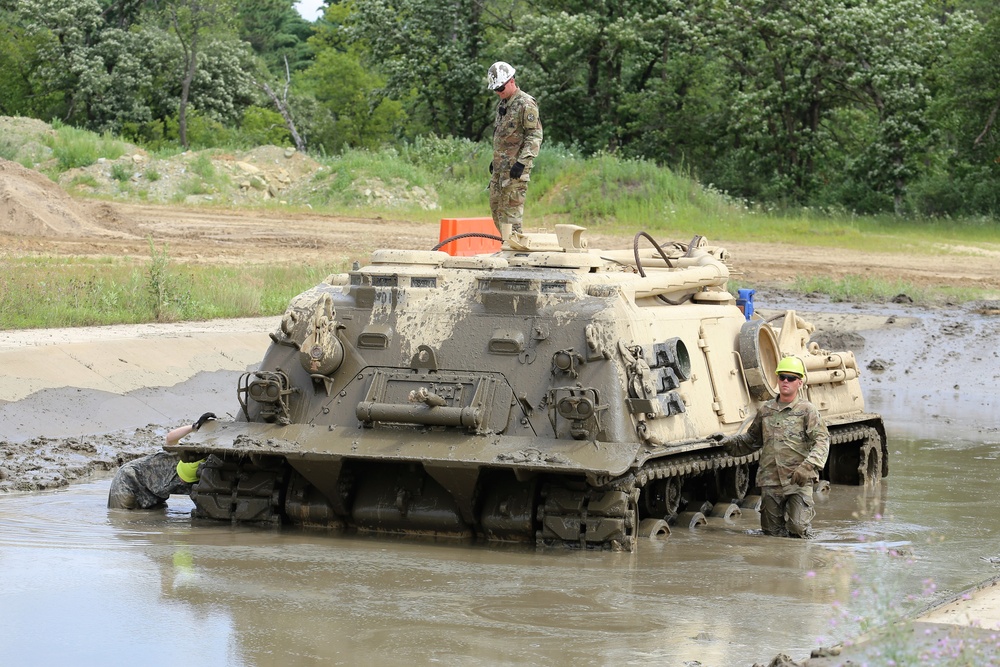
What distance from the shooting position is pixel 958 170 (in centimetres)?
3231

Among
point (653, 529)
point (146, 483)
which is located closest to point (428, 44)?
point (146, 483)

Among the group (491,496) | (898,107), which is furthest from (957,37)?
(491,496)

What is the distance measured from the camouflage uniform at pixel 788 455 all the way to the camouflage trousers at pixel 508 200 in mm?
2559

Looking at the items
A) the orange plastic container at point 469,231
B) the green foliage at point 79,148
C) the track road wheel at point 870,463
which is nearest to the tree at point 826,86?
the green foliage at point 79,148

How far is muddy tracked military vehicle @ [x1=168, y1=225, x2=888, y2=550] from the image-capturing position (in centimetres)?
910

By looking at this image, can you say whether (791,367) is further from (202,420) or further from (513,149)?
(202,420)

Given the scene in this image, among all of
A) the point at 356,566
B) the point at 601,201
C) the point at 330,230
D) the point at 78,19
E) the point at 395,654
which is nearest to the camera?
the point at 395,654

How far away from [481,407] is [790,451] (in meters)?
2.20

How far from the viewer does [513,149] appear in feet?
38.1

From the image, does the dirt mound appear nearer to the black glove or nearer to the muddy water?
the muddy water

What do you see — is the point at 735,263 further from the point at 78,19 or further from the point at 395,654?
the point at 78,19

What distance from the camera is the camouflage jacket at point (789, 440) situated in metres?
10.1

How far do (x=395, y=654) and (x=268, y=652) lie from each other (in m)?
0.58

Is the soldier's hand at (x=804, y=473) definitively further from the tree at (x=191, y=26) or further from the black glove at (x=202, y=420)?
the tree at (x=191, y=26)
